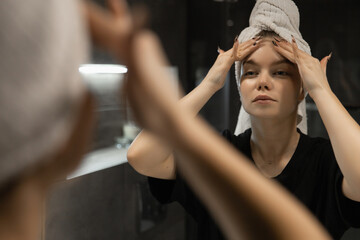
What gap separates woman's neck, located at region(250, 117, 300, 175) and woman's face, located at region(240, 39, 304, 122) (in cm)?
4

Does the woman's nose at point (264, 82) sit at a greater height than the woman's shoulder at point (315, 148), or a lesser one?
greater

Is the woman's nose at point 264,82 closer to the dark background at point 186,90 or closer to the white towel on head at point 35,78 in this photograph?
the dark background at point 186,90

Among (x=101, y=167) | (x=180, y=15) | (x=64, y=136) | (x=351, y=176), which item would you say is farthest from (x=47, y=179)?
(x=180, y=15)

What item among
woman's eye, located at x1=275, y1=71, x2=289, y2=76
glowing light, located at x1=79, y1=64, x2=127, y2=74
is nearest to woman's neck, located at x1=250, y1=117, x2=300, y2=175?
woman's eye, located at x1=275, y1=71, x2=289, y2=76

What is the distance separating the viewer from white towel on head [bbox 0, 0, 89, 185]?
164 mm

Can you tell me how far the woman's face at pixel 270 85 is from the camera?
0.71 meters

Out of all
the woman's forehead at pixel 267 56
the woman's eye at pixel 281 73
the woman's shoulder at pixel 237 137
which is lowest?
the woman's shoulder at pixel 237 137

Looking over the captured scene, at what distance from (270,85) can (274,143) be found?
0.15 metres

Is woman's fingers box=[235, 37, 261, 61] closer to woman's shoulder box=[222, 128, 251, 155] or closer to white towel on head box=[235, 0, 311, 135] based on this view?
white towel on head box=[235, 0, 311, 135]

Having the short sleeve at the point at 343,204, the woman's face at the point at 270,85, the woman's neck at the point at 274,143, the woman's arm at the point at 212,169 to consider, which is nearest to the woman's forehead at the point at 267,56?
the woman's face at the point at 270,85

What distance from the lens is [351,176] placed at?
0.58m

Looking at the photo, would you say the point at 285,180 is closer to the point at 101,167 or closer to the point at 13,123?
the point at 13,123

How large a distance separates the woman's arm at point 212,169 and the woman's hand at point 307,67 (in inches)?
21.1

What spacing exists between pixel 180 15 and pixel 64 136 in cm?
158
